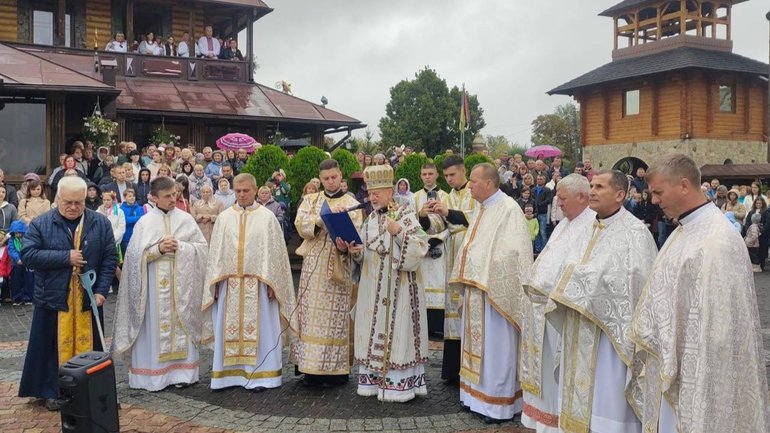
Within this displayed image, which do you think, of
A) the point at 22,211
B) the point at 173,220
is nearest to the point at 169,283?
the point at 173,220

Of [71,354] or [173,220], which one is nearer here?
[71,354]

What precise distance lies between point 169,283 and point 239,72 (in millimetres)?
19033

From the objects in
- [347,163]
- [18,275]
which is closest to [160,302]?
[18,275]

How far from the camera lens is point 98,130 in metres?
16.6

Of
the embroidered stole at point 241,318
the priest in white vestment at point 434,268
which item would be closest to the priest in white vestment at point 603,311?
the priest in white vestment at point 434,268

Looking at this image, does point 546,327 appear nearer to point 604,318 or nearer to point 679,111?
point 604,318

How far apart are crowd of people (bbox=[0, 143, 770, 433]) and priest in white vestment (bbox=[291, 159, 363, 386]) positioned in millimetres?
14

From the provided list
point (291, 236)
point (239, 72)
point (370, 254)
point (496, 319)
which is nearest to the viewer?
point (496, 319)

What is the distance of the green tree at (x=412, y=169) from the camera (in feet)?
46.8

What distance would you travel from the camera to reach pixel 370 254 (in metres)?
6.23

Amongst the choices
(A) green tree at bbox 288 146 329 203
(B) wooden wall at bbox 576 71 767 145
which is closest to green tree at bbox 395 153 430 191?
(A) green tree at bbox 288 146 329 203

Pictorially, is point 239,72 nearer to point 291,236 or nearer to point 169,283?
point 291,236

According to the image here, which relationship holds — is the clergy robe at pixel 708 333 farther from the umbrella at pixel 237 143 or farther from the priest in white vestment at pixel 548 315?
the umbrella at pixel 237 143

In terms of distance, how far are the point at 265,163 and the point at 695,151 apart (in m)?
23.9
